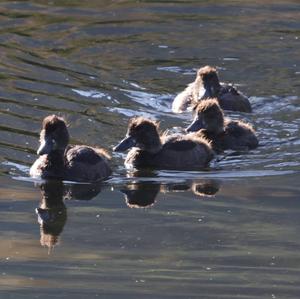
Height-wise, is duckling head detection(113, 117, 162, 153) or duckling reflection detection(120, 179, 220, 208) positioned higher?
duckling head detection(113, 117, 162, 153)

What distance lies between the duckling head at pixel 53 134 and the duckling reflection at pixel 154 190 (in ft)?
2.65

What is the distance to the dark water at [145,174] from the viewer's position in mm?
7836

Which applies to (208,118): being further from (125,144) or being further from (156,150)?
(125,144)

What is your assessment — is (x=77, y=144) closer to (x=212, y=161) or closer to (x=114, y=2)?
(x=212, y=161)

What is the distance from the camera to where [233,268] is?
26.0 ft

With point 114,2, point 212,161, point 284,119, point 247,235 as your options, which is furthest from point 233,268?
point 114,2

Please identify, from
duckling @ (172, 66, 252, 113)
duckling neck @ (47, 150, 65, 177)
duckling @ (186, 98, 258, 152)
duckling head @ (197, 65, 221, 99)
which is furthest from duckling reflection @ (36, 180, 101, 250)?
duckling head @ (197, 65, 221, 99)

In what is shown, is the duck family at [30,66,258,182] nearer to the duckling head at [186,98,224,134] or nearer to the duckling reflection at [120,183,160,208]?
the duckling head at [186,98,224,134]

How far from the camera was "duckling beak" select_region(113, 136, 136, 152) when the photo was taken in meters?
11.3

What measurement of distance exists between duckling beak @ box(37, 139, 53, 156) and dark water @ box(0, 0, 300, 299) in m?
0.28

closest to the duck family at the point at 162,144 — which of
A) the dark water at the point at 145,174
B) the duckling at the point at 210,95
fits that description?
the duckling at the point at 210,95

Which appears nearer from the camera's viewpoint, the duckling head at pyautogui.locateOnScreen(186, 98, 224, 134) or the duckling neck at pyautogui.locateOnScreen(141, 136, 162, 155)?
the duckling neck at pyautogui.locateOnScreen(141, 136, 162, 155)

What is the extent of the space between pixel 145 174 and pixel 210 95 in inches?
94.8

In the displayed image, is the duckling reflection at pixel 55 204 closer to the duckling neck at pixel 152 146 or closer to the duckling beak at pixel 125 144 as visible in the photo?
the duckling beak at pixel 125 144
